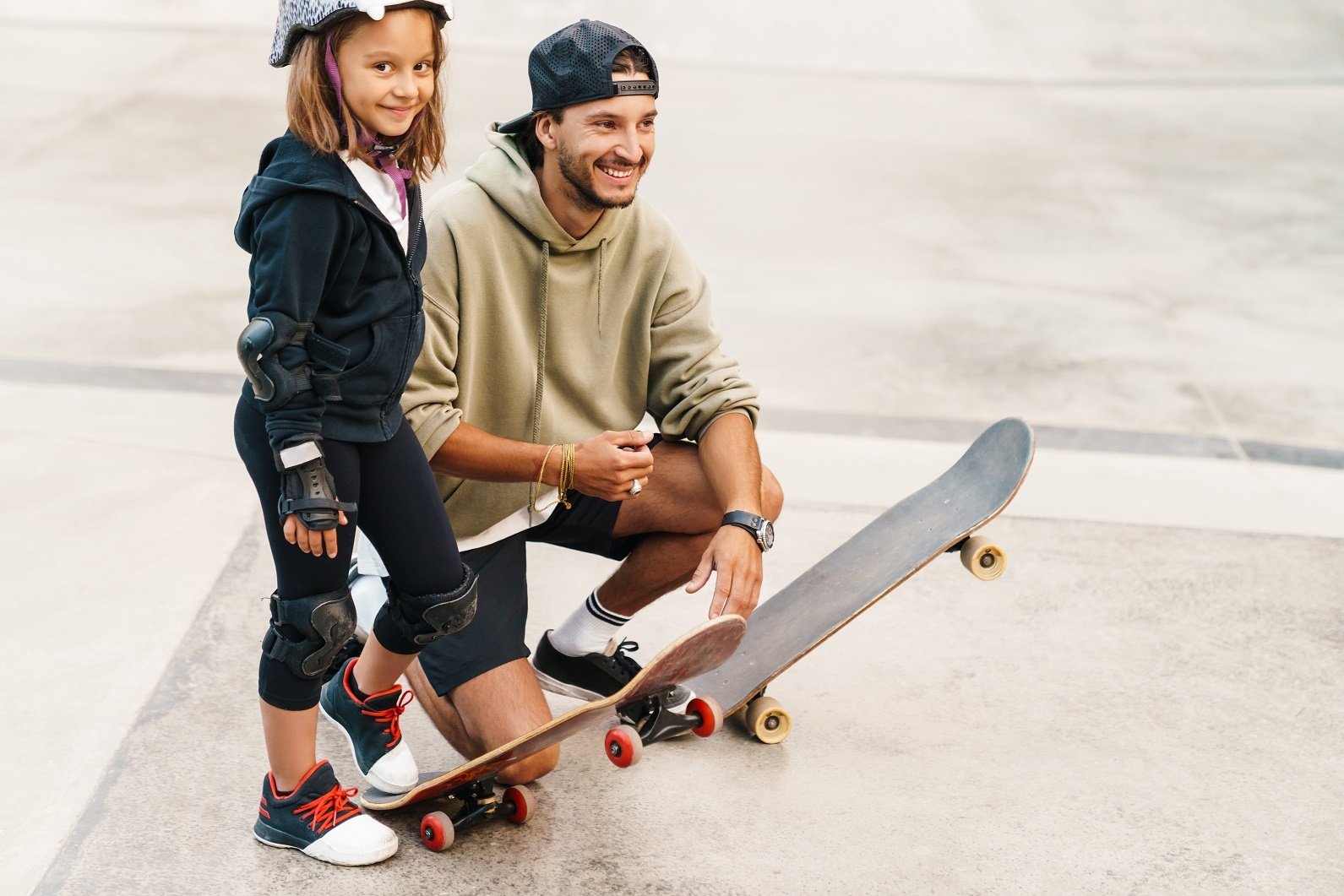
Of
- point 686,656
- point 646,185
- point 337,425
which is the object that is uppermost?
point 337,425

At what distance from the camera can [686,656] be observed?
225 cm

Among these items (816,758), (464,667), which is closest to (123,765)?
(464,667)

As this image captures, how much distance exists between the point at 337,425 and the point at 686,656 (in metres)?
0.66

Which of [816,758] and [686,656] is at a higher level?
[686,656]

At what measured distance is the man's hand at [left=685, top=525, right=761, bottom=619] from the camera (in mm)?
2416

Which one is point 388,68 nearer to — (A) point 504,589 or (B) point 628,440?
(B) point 628,440

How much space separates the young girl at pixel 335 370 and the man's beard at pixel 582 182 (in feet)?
1.14

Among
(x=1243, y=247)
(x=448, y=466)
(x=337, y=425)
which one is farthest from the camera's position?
(x=1243, y=247)

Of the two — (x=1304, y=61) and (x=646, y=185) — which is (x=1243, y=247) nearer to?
(x=646, y=185)

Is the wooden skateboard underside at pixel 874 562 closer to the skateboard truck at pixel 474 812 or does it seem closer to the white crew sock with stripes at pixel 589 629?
the white crew sock with stripes at pixel 589 629

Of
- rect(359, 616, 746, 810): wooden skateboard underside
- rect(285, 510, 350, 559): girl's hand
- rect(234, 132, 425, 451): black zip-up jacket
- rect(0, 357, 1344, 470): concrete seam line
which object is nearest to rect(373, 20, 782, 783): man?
rect(359, 616, 746, 810): wooden skateboard underside

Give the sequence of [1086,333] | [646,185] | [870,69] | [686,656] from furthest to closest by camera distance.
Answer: [870,69] → [646,185] → [1086,333] → [686,656]

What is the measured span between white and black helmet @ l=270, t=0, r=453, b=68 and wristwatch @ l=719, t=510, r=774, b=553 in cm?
98

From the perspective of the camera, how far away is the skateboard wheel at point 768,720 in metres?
2.68
